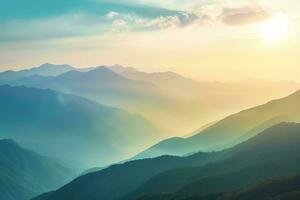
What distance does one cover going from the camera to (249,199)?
559ft

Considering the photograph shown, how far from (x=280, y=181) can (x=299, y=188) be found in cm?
1228

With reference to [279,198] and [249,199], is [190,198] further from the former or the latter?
[279,198]

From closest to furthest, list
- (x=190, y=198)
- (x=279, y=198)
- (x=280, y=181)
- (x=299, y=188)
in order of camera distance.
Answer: (x=279, y=198), (x=299, y=188), (x=280, y=181), (x=190, y=198)

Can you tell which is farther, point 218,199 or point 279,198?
point 218,199

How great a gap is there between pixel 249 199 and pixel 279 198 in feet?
63.3

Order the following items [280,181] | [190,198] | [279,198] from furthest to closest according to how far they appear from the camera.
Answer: [190,198], [280,181], [279,198]

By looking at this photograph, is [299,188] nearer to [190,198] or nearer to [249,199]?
[249,199]

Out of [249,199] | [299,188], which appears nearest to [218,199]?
[249,199]

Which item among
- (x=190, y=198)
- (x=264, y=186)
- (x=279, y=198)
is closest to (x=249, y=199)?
(x=264, y=186)

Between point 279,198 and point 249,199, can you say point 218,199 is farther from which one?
point 279,198

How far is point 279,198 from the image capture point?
15225 centimetres

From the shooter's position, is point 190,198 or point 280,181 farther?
point 190,198

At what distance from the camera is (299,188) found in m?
162

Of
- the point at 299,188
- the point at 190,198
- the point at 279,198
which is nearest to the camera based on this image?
the point at 279,198
